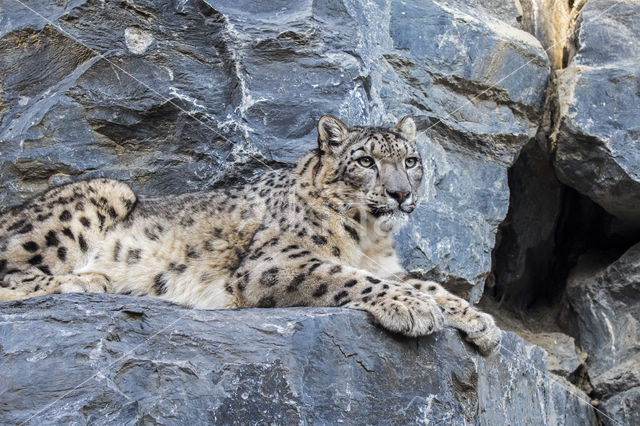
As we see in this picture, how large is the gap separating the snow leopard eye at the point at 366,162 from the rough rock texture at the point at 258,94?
1.44 meters

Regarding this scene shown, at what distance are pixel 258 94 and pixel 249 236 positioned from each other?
191 centimetres

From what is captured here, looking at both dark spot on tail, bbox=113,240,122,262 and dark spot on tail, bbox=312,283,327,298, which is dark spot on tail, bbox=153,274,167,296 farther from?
dark spot on tail, bbox=312,283,327,298

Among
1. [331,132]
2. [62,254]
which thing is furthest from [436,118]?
[62,254]

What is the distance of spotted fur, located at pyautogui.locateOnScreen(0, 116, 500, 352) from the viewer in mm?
4711

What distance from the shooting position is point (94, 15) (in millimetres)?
6977

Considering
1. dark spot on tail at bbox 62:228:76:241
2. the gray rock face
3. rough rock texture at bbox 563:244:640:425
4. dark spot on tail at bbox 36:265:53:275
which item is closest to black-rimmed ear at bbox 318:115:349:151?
dark spot on tail at bbox 62:228:76:241

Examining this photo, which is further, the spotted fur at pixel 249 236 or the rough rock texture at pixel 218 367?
the spotted fur at pixel 249 236

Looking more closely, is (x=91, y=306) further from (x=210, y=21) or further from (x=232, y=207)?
(x=210, y=21)

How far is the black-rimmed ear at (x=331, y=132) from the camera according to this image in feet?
18.1

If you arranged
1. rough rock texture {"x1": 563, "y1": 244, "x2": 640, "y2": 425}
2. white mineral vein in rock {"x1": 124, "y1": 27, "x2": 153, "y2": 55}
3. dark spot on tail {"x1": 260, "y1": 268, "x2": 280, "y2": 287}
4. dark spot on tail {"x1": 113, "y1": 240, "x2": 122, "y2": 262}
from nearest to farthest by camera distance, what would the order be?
dark spot on tail {"x1": 260, "y1": 268, "x2": 280, "y2": 287} → dark spot on tail {"x1": 113, "y1": 240, "x2": 122, "y2": 262} → rough rock texture {"x1": 563, "y1": 244, "x2": 640, "y2": 425} → white mineral vein in rock {"x1": 124, "y1": 27, "x2": 153, "y2": 55}

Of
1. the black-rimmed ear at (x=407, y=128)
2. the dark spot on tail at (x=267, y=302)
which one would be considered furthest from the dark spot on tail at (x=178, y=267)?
the black-rimmed ear at (x=407, y=128)

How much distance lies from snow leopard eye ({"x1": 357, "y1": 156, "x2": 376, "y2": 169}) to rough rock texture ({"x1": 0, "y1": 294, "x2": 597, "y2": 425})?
4.60 feet

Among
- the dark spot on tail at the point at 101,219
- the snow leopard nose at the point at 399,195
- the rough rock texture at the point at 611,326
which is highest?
the snow leopard nose at the point at 399,195

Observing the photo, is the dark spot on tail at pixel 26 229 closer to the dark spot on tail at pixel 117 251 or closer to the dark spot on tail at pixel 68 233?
the dark spot on tail at pixel 68 233
